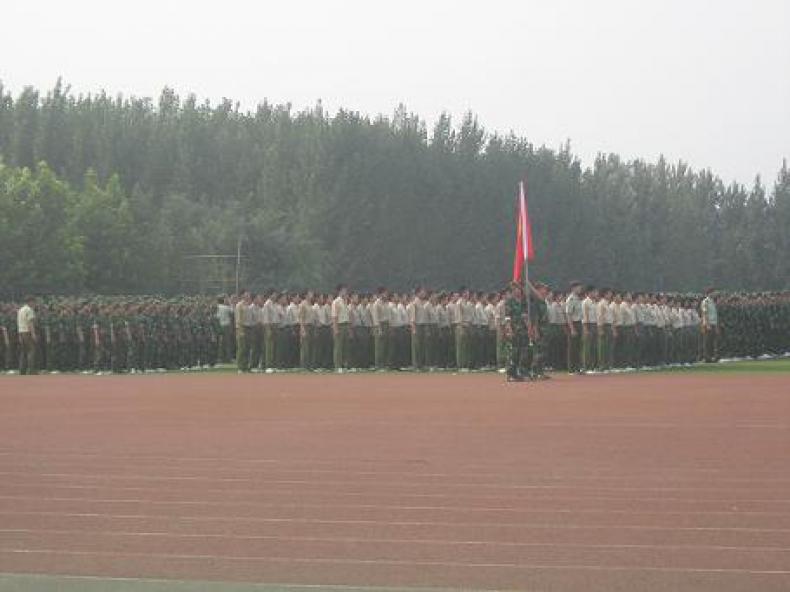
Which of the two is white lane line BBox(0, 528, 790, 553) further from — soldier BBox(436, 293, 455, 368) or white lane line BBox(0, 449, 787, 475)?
soldier BBox(436, 293, 455, 368)

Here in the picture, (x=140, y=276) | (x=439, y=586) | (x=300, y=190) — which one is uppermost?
(x=300, y=190)

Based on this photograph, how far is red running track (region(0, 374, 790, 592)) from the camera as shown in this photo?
8.40 m

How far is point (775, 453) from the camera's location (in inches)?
544

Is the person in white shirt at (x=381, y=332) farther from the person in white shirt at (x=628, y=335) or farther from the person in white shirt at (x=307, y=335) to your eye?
the person in white shirt at (x=628, y=335)

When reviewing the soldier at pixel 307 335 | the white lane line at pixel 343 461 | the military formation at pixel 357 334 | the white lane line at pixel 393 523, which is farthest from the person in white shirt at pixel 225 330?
the white lane line at pixel 393 523

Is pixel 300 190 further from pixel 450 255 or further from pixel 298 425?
pixel 298 425

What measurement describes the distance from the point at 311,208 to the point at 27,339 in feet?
194

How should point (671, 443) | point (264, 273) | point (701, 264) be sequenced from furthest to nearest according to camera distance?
point (701, 264)
point (264, 273)
point (671, 443)

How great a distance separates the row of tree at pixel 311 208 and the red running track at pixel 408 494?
5170cm

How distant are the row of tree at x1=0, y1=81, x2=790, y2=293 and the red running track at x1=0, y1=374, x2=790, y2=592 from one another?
2035 inches

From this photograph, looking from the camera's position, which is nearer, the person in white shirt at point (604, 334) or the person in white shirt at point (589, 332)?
the person in white shirt at point (589, 332)

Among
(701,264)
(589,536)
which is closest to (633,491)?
(589,536)

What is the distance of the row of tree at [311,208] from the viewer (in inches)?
2970

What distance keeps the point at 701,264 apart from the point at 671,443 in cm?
10837
